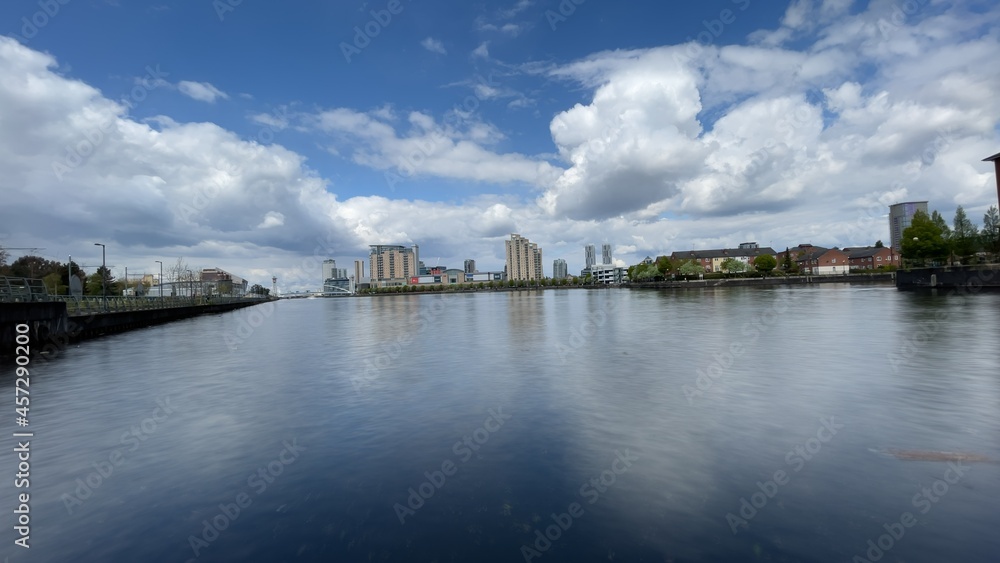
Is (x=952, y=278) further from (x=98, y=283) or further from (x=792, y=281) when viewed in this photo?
(x=98, y=283)

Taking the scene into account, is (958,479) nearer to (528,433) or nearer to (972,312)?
(528,433)

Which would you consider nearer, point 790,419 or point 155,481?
point 155,481

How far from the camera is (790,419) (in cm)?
1043

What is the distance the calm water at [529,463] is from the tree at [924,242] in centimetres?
8425

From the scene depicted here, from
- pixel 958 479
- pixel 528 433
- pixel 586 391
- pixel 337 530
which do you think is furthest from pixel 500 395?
pixel 958 479

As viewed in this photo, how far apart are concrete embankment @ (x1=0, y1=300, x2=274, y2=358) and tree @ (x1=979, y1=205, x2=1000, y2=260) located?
A: 108m

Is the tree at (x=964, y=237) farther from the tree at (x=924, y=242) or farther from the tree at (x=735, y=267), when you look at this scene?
the tree at (x=735, y=267)

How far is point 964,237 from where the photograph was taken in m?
81.6

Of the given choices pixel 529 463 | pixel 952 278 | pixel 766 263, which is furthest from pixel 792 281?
pixel 529 463

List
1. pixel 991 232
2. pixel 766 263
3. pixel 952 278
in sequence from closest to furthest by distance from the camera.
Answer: pixel 952 278 < pixel 991 232 < pixel 766 263

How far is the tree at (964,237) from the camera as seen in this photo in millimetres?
79206

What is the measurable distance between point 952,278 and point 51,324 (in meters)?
93.5

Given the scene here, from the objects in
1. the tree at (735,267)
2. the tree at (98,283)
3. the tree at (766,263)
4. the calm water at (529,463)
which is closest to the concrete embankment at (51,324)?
the calm water at (529,463)

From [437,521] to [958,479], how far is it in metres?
7.48
